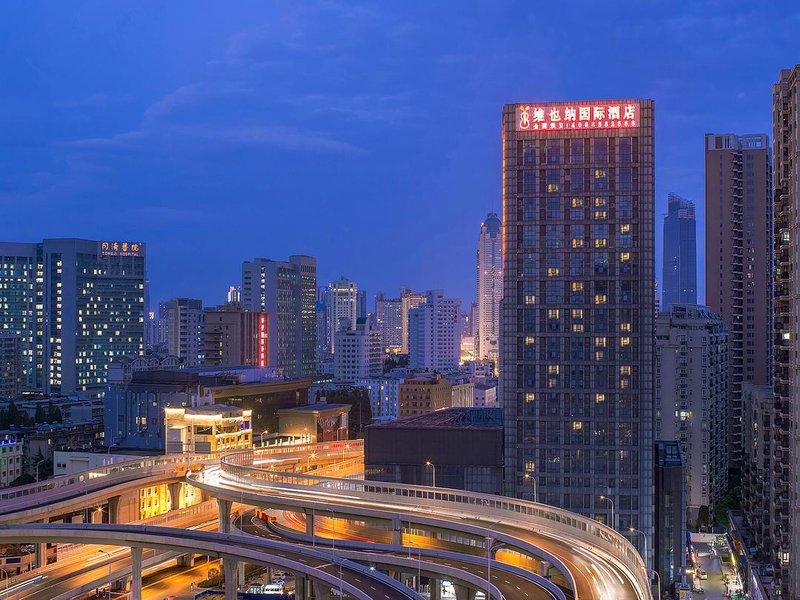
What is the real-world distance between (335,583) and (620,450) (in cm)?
3724

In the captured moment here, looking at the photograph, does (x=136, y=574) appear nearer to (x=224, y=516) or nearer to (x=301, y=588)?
(x=301, y=588)

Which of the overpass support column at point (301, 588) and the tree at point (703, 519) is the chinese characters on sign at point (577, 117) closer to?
the overpass support column at point (301, 588)

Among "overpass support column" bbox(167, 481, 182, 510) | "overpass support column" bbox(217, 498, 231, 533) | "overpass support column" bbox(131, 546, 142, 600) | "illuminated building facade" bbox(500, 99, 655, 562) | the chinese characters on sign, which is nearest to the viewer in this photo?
"overpass support column" bbox(131, 546, 142, 600)

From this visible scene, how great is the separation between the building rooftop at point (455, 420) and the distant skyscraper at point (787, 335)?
2431 centimetres

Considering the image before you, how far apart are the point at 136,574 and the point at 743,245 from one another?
334 feet

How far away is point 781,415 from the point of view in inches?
2613

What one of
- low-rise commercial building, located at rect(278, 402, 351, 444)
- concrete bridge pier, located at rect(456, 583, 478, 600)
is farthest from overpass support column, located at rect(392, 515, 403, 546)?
low-rise commercial building, located at rect(278, 402, 351, 444)

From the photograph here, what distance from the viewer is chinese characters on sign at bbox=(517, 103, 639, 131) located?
79.7 metres

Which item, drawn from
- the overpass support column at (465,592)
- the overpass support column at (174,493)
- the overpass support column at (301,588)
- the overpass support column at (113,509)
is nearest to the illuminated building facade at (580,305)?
the overpass support column at (465,592)

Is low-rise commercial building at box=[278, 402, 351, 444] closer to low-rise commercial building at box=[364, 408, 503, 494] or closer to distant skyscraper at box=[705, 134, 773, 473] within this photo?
low-rise commercial building at box=[364, 408, 503, 494]

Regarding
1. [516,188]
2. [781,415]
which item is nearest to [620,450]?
[781,415]

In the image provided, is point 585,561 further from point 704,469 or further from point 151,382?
point 151,382

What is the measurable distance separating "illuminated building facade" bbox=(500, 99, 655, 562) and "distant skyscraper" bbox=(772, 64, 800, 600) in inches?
455

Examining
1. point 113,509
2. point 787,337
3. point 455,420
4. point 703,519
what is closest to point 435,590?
point 787,337
